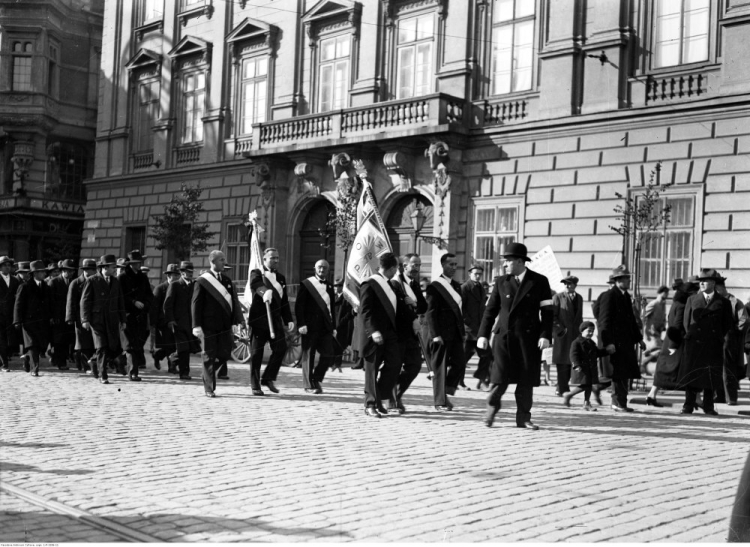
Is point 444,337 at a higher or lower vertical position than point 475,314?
lower

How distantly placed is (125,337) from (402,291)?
251 inches

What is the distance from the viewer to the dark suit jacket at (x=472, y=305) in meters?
16.6

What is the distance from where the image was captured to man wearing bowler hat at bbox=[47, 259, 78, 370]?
18703mm

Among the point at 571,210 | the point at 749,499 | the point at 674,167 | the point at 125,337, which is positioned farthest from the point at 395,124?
the point at 749,499

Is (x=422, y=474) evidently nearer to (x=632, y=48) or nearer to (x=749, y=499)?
(x=749, y=499)

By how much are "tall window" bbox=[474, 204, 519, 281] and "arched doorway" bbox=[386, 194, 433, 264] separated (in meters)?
1.75

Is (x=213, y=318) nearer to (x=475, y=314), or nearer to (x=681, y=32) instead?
(x=475, y=314)

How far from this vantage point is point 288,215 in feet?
95.5

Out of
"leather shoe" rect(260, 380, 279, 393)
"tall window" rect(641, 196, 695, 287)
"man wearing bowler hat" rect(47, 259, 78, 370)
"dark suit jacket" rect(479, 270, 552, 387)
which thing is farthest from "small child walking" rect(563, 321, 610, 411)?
"man wearing bowler hat" rect(47, 259, 78, 370)

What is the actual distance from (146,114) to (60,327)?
54.5 feet

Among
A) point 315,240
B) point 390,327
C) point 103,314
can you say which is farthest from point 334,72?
point 390,327

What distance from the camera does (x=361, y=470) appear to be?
793 centimetres

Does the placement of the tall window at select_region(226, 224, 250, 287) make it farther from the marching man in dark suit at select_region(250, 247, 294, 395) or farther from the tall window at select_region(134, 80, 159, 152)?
the marching man in dark suit at select_region(250, 247, 294, 395)

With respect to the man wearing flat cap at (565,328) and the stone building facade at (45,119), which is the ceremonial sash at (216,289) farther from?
the stone building facade at (45,119)
